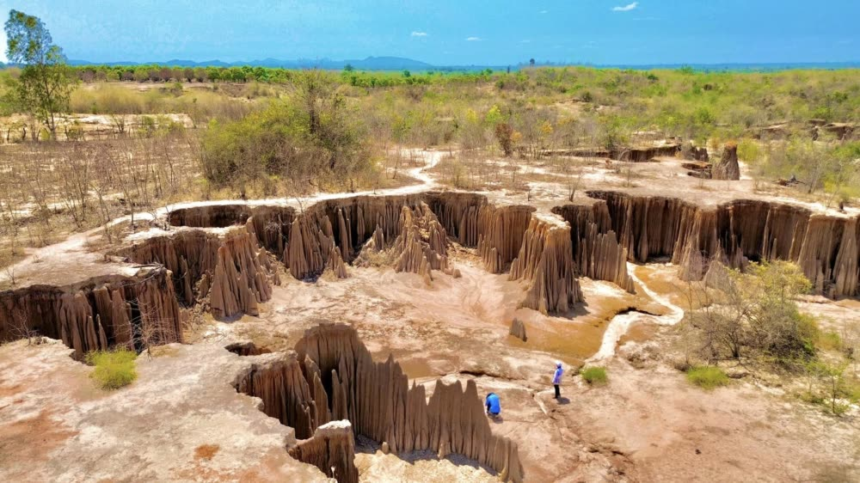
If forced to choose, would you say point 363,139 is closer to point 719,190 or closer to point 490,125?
point 490,125

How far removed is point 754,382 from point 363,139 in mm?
19825

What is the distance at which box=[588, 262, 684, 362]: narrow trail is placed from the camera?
16.4 metres

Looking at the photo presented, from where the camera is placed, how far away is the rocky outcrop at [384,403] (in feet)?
36.2

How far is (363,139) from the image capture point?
90.6ft

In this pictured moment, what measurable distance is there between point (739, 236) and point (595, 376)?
1202 centimetres

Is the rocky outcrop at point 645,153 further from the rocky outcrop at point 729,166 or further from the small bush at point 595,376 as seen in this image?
the small bush at point 595,376

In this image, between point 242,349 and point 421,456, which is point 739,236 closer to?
point 421,456

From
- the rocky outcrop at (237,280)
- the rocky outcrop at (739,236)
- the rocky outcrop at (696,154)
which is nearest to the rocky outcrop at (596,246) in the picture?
the rocky outcrop at (739,236)

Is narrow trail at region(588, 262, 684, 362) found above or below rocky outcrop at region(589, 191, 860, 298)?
below

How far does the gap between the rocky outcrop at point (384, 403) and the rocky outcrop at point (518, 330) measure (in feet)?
19.5

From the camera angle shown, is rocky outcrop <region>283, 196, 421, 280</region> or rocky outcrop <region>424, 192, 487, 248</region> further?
rocky outcrop <region>424, 192, 487, 248</region>

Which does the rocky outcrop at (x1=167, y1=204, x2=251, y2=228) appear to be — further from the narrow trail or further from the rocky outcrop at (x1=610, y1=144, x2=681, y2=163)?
the rocky outcrop at (x1=610, y1=144, x2=681, y2=163)

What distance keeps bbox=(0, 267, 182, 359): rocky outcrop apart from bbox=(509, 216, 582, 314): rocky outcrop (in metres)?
11.3

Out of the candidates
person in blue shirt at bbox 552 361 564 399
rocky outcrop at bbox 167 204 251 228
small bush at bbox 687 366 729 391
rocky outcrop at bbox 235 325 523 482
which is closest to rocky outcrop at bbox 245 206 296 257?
rocky outcrop at bbox 167 204 251 228
